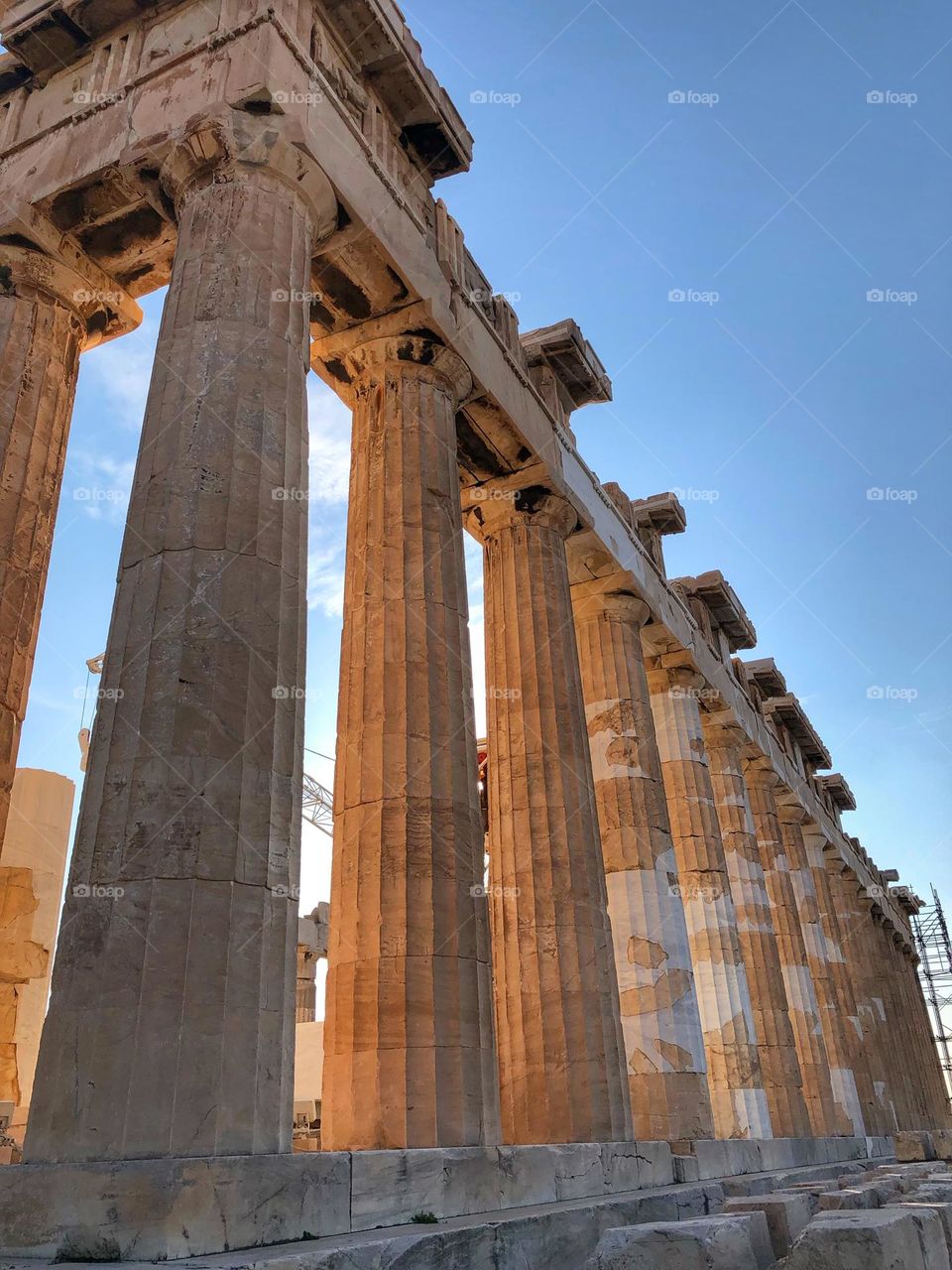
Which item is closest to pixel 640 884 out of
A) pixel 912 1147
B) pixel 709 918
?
pixel 709 918

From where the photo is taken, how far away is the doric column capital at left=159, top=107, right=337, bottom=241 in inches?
476

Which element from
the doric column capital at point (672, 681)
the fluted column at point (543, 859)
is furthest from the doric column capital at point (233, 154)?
the doric column capital at point (672, 681)

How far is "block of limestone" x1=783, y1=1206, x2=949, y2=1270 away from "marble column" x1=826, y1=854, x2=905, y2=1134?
37017 millimetres

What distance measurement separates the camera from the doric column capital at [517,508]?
19484mm

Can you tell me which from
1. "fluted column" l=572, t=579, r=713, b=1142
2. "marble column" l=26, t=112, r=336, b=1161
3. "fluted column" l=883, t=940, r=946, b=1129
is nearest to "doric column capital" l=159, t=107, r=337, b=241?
"marble column" l=26, t=112, r=336, b=1161

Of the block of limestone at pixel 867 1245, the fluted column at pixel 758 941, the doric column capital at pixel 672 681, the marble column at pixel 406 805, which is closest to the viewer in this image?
the block of limestone at pixel 867 1245

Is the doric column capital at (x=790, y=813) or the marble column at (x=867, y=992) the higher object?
the doric column capital at (x=790, y=813)

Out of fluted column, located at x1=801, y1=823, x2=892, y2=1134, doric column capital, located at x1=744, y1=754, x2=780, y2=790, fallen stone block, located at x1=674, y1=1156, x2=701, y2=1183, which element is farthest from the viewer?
fluted column, located at x1=801, y1=823, x2=892, y2=1134

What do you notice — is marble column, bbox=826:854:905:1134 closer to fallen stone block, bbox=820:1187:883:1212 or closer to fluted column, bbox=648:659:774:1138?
fluted column, bbox=648:659:774:1138

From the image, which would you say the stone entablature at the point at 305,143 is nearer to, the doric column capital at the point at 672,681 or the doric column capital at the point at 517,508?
the doric column capital at the point at 517,508

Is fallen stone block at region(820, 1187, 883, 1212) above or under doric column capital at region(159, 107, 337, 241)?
under

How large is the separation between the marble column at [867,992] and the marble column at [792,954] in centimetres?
723

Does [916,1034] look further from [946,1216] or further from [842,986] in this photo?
[946,1216]

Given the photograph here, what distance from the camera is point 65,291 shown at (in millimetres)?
14555
